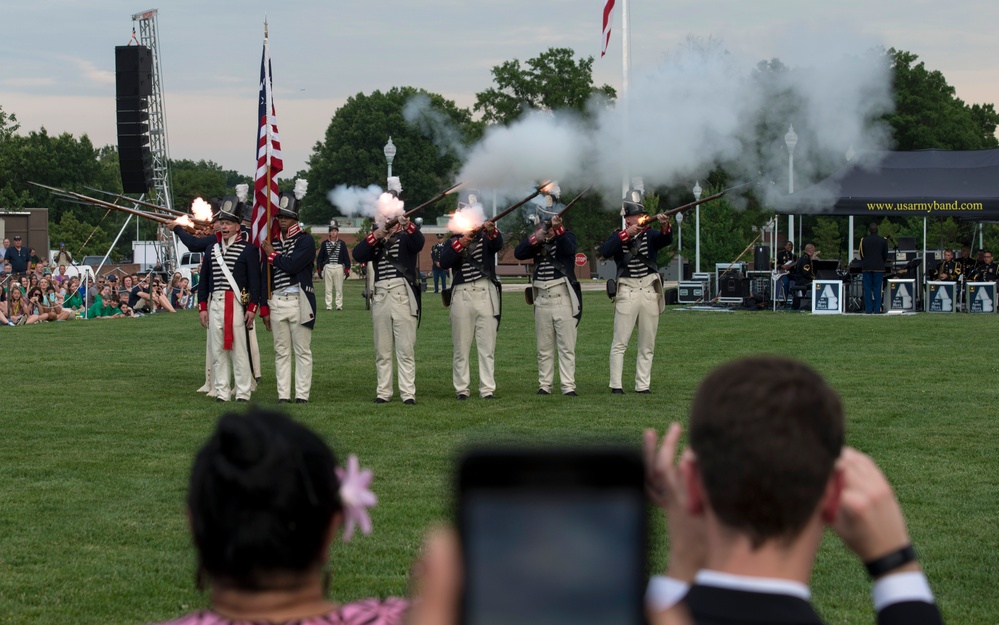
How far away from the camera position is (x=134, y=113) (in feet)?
152

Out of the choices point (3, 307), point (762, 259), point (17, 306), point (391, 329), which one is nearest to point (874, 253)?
point (762, 259)

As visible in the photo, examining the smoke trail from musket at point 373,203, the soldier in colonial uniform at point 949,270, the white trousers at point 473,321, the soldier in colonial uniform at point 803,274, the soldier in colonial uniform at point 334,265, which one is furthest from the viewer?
the soldier in colonial uniform at point 334,265

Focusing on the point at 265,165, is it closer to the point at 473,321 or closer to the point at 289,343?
the point at 289,343

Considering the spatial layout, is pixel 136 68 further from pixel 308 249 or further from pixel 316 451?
pixel 316 451

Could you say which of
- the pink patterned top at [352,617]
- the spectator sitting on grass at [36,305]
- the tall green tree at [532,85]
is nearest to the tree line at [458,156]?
the tall green tree at [532,85]

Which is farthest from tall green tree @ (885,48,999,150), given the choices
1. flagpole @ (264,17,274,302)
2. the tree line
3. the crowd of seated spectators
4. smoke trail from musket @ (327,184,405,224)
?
flagpole @ (264,17,274,302)

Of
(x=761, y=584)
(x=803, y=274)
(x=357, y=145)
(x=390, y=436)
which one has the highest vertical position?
(x=357, y=145)

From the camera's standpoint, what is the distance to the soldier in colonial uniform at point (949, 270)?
34.1 meters

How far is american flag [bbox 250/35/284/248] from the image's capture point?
15219 mm

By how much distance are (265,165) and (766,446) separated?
13874 mm

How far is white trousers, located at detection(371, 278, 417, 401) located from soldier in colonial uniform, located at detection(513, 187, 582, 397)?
5.42ft

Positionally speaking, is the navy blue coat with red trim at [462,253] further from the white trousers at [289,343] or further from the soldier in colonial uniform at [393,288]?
the white trousers at [289,343]

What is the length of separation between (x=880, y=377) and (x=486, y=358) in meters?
5.28

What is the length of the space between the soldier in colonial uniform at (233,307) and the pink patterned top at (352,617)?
13080 mm
